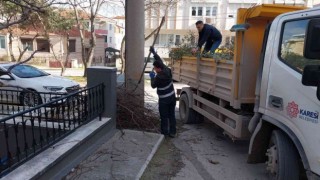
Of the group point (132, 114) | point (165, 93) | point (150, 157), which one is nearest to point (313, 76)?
point (150, 157)

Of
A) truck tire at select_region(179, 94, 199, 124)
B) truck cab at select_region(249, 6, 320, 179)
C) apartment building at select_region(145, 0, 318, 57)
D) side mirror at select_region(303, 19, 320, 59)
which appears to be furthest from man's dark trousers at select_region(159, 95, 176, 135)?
apartment building at select_region(145, 0, 318, 57)

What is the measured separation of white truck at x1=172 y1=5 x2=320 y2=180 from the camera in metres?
3.11

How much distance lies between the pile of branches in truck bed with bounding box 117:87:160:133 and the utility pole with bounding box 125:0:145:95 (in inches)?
9.8

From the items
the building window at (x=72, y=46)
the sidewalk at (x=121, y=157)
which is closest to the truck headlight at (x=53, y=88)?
the sidewalk at (x=121, y=157)

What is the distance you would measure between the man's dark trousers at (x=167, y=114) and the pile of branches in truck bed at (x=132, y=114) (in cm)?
31

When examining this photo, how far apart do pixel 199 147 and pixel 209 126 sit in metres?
1.86

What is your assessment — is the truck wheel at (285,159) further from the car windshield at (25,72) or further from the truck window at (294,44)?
the car windshield at (25,72)

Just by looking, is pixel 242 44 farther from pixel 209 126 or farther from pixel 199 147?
pixel 209 126

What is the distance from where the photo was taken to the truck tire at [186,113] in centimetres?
805

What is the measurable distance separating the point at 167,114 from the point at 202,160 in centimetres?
145

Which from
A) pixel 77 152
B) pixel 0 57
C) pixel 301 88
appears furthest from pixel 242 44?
pixel 0 57

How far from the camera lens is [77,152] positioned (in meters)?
4.61

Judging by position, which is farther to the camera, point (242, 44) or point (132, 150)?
point (132, 150)

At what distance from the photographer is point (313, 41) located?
273 cm
